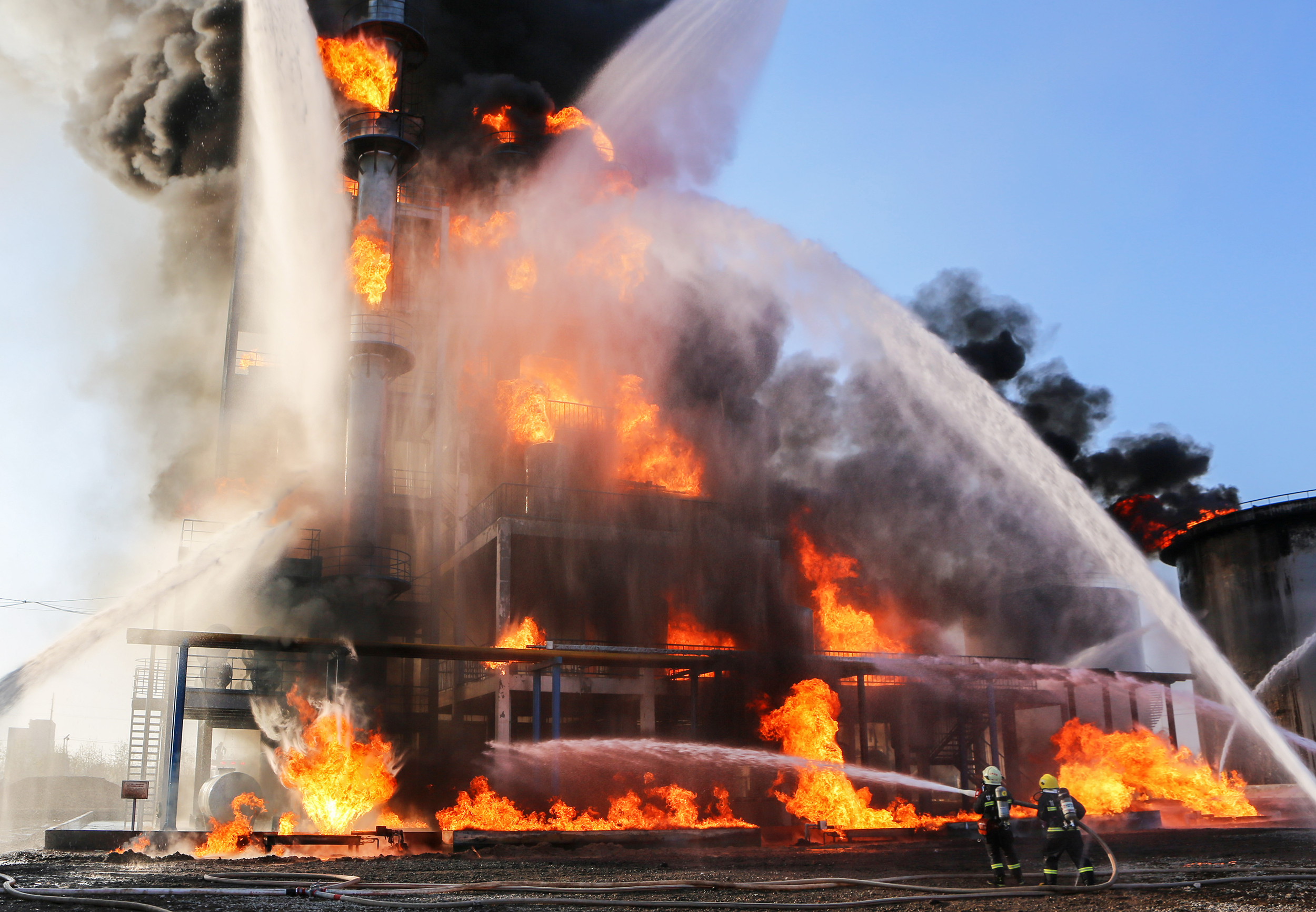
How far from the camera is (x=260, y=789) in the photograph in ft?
107

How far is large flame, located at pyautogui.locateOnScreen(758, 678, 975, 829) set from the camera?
80.9 feet

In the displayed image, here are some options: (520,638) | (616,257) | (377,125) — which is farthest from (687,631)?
(377,125)

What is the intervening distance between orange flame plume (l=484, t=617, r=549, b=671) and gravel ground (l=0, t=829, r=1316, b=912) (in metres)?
10.2

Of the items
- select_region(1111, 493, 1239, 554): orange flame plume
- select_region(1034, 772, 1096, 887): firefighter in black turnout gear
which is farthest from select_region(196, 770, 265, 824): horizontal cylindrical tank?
select_region(1111, 493, 1239, 554): orange flame plume

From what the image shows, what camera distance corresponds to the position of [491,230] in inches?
1492

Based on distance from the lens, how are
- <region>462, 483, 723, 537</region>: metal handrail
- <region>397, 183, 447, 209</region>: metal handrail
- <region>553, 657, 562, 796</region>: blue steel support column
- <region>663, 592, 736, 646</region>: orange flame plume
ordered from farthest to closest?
<region>397, 183, 447, 209</region>: metal handrail → <region>462, 483, 723, 537</region>: metal handrail → <region>663, 592, 736, 646</region>: orange flame plume → <region>553, 657, 562, 796</region>: blue steel support column

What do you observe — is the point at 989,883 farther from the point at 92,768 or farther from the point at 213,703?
the point at 92,768

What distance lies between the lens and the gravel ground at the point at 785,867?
1130 cm

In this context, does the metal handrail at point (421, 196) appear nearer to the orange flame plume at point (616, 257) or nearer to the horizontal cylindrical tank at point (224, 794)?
the orange flame plume at point (616, 257)

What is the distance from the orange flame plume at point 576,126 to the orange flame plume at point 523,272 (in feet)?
14.9

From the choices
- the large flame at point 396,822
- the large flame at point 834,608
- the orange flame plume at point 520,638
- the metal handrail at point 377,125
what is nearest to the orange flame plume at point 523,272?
the metal handrail at point 377,125

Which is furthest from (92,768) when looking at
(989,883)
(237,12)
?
(989,883)

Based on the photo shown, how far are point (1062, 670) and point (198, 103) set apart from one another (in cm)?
3509

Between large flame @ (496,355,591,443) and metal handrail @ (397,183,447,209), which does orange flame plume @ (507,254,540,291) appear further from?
metal handrail @ (397,183,447,209)
